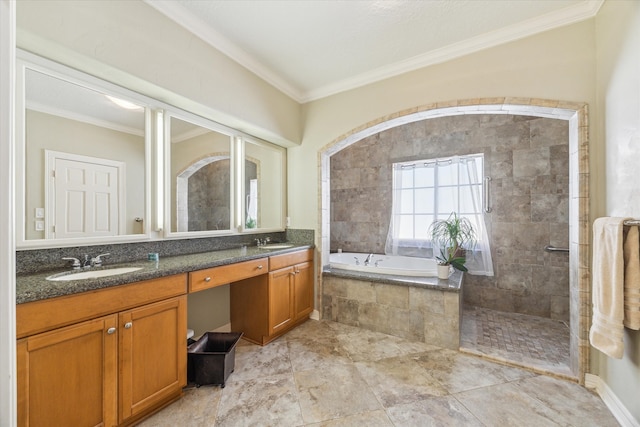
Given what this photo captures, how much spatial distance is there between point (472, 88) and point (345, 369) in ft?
8.55

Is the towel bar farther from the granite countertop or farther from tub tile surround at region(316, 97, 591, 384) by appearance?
the granite countertop

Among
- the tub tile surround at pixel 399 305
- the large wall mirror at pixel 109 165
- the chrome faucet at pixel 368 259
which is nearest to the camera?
the large wall mirror at pixel 109 165

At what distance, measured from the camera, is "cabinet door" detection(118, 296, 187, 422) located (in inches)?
54.9

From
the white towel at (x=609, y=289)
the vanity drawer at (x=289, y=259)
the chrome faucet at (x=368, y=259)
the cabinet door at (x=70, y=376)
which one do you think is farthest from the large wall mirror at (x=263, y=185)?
the white towel at (x=609, y=289)

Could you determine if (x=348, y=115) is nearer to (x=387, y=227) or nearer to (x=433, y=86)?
(x=433, y=86)

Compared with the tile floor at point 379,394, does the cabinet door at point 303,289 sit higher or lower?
higher

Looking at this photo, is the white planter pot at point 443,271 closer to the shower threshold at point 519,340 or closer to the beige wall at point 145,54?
the shower threshold at point 519,340

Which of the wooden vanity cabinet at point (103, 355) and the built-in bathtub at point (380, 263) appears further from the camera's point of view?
the built-in bathtub at point (380, 263)

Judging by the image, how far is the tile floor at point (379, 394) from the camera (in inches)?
60.4

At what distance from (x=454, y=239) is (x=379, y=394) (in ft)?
5.46

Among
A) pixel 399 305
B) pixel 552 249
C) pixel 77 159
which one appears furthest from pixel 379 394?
pixel 552 249

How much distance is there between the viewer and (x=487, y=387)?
1.82 m

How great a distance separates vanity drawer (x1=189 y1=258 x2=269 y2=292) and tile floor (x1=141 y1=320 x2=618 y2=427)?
721mm

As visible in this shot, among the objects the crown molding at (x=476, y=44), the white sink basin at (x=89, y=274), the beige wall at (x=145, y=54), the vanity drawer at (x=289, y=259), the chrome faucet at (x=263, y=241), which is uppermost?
the crown molding at (x=476, y=44)
